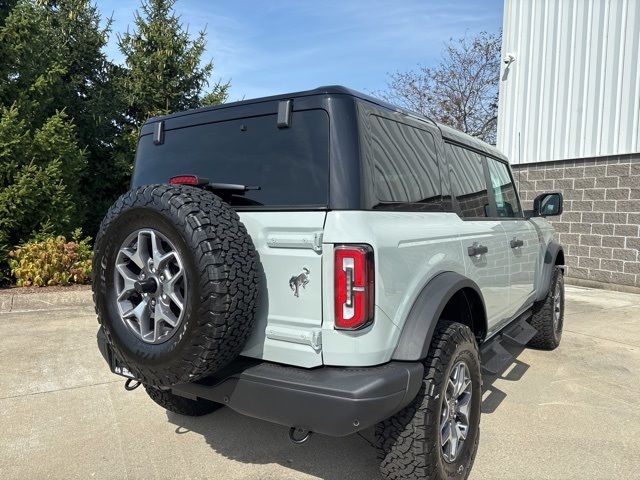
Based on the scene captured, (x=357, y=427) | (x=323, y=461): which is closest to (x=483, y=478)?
(x=323, y=461)

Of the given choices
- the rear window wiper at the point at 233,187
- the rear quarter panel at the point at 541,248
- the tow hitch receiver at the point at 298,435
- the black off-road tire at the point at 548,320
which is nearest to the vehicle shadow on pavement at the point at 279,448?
the tow hitch receiver at the point at 298,435

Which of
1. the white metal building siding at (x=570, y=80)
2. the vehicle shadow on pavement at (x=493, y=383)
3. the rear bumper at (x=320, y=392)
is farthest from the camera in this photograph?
the white metal building siding at (x=570, y=80)

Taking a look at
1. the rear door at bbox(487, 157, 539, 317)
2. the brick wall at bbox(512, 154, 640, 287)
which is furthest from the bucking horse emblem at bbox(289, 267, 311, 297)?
the brick wall at bbox(512, 154, 640, 287)

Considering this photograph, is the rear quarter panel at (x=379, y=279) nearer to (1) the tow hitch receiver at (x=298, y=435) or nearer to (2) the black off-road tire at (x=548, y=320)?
(1) the tow hitch receiver at (x=298, y=435)

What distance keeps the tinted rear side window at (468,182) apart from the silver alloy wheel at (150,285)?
178cm

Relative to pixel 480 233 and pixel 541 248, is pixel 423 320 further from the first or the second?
pixel 541 248

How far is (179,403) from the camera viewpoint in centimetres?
326

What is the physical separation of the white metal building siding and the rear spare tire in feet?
28.4

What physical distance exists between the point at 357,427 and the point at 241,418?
1.65 m

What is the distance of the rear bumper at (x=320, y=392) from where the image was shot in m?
1.99

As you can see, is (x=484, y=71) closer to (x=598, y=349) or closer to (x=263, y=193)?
(x=598, y=349)

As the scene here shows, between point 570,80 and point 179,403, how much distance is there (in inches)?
365

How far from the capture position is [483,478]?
8.82 ft

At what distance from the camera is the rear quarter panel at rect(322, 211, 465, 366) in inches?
82.1
